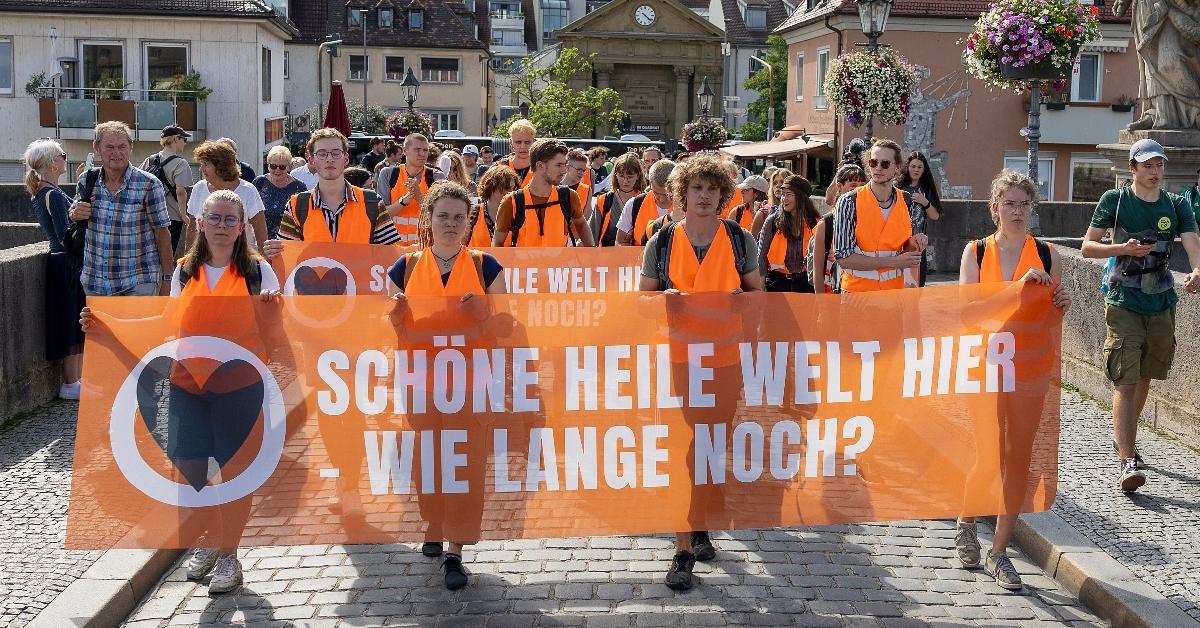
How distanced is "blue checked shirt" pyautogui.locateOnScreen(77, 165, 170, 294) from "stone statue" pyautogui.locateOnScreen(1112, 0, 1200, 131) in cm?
940

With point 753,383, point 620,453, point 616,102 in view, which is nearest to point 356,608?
point 620,453

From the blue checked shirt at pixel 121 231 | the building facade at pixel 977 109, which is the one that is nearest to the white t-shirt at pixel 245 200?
the blue checked shirt at pixel 121 231

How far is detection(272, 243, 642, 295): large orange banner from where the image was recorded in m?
9.61

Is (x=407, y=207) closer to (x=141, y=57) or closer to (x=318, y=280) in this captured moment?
(x=318, y=280)

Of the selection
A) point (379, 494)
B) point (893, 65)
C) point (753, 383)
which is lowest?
point (379, 494)

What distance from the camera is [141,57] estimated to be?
1767 inches

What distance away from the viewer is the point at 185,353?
6297 millimetres

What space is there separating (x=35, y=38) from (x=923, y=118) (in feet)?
90.6

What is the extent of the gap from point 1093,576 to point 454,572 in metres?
2.89

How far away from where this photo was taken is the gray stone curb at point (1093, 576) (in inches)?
236

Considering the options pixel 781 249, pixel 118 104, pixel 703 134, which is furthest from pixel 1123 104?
pixel 781 249

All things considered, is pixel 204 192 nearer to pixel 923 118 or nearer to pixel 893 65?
pixel 893 65

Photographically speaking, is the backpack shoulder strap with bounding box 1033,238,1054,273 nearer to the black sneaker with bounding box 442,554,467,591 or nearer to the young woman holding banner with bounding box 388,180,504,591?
the young woman holding banner with bounding box 388,180,504,591

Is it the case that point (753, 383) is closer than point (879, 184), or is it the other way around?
point (753, 383)
